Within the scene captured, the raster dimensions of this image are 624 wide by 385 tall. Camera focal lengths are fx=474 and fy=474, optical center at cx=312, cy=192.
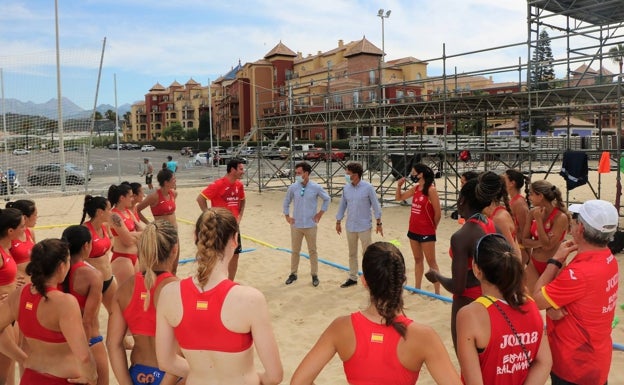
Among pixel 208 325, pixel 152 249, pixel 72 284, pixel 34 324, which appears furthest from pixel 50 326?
pixel 208 325

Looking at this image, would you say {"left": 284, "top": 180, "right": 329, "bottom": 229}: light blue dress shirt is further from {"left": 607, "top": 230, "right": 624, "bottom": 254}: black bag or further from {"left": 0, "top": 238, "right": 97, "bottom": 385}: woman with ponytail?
→ {"left": 607, "top": 230, "right": 624, "bottom": 254}: black bag

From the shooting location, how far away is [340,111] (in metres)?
15.4

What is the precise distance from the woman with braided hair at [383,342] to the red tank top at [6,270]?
9.29 feet

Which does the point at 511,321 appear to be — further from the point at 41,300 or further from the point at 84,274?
the point at 84,274

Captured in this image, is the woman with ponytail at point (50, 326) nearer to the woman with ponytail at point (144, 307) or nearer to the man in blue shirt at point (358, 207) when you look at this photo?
the woman with ponytail at point (144, 307)

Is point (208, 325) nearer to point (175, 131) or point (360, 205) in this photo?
point (360, 205)

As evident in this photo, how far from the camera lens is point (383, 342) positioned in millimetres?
1784

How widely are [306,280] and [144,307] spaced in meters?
4.73

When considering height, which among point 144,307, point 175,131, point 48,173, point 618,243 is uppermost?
point 175,131

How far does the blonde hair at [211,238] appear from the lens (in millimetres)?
2035

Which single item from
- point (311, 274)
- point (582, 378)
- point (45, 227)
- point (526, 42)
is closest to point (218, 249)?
point (582, 378)

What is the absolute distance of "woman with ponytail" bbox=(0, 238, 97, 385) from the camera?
244 cm

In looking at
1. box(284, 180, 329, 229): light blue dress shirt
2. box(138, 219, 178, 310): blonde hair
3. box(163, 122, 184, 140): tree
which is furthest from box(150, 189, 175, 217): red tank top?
box(163, 122, 184, 140): tree

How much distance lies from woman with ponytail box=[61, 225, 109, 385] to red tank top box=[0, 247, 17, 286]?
2.87 feet
